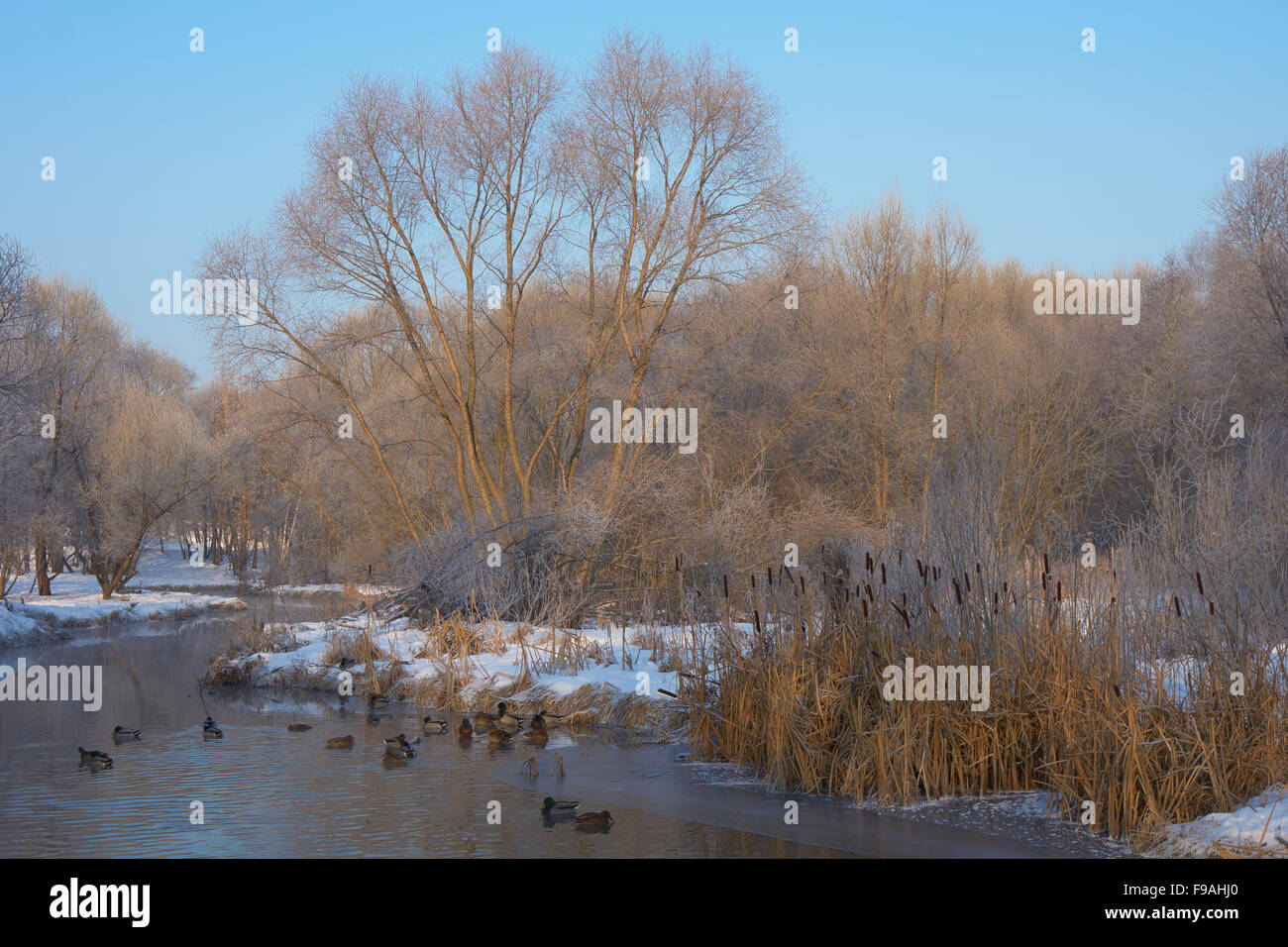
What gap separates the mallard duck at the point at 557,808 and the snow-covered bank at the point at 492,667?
3781 millimetres

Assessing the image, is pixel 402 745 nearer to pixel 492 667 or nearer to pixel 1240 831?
pixel 492 667

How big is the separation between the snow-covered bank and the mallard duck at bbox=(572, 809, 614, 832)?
415 cm

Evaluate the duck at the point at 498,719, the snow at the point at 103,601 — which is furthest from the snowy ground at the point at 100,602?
the duck at the point at 498,719

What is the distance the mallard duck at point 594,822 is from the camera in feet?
27.3

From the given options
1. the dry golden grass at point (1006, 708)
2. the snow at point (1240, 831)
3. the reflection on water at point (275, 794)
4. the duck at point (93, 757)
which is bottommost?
the reflection on water at point (275, 794)

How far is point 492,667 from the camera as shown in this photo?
51.0 feet

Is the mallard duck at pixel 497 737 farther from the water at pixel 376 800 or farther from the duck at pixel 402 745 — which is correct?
the duck at pixel 402 745

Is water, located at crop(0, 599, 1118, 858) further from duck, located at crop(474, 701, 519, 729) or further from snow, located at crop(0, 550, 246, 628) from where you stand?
snow, located at crop(0, 550, 246, 628)

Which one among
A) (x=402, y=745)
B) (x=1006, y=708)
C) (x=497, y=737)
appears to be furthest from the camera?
(x=497, y=737)

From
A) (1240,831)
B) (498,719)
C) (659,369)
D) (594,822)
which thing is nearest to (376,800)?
(594,822)

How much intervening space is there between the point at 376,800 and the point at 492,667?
241 inches

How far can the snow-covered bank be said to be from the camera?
551 inches

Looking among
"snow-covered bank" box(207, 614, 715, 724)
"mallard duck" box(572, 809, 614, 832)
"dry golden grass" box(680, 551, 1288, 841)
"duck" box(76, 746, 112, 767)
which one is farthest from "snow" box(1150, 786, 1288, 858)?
"duck" box(76, 746, 112, 767)
